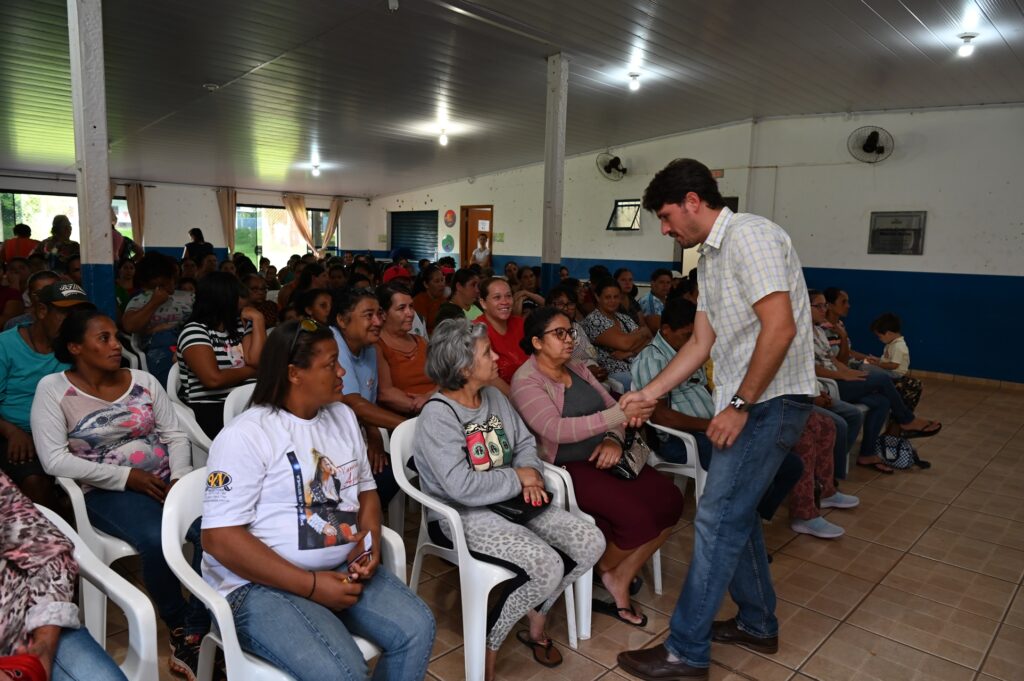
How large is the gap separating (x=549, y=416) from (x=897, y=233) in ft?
22.1

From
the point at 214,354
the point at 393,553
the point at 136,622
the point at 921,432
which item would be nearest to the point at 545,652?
the point at 393,553

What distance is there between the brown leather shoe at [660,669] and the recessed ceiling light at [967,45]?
5108 millimetres

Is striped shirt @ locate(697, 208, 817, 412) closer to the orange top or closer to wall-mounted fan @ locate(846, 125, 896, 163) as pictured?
the orange top

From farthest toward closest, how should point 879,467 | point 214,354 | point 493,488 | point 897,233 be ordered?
point 897,233 < point 879,467 < point 214,354 < point 493,488

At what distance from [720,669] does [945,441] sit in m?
3.77

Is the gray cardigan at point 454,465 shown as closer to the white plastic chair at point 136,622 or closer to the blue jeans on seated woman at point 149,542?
the blue jeans on seated woman at point 149,542

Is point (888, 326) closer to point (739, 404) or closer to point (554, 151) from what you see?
point (554, 151)

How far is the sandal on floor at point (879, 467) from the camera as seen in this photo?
4219mm

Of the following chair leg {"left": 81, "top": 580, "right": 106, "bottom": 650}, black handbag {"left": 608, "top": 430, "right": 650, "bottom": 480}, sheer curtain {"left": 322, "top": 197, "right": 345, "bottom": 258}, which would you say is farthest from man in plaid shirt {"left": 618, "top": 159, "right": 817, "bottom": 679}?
sheer curtain {"left": 322, "top": 197, "right": 345, "bottom": 258}

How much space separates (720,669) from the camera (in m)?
2.18

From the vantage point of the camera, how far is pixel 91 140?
3180 mm

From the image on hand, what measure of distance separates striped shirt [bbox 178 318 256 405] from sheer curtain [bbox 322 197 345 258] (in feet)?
44.9

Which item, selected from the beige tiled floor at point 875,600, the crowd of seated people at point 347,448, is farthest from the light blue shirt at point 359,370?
the beige tiled floor at point 875,600

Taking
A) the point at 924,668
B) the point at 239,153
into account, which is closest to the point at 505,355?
the point at 924,668
